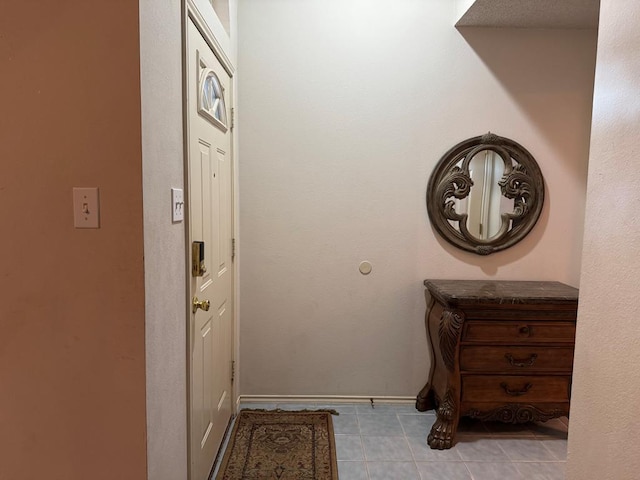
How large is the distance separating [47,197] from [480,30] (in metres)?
2.48

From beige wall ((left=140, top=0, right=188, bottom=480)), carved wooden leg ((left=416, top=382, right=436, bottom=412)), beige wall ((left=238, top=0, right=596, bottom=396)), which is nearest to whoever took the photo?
beige wall ((left=140, top=0, right=188, bottom=480))

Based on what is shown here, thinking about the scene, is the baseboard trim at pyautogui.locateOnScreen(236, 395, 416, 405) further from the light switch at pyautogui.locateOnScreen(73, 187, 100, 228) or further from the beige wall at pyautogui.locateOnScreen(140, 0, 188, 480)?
Answer: the light switch at pyautogui.locateOnScreen(73, 187, 100, 228)

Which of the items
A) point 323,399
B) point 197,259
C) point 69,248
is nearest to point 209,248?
point 197,259

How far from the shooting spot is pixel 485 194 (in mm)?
2629

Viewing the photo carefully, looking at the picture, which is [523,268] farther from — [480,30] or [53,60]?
[53,60]

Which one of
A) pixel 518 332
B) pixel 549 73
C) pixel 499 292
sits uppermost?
pixel 549 73

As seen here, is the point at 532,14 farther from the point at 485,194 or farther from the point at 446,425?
the point at 446,425

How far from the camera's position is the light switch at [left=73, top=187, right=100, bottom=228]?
3.57ft

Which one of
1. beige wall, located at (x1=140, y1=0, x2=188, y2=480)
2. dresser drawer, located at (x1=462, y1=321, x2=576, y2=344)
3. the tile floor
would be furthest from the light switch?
dresser drawer, located at (x1=462, y1=321, x2=576, y2=344)

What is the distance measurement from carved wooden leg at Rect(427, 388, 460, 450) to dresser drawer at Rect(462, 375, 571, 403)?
84 millimetres

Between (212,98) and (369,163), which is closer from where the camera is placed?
(212,98)

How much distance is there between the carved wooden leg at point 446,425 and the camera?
7.42ft

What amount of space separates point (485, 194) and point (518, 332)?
33.9 inches

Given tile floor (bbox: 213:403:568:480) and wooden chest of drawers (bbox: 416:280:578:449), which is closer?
tile floor (bbox: 213:403:568:480)
